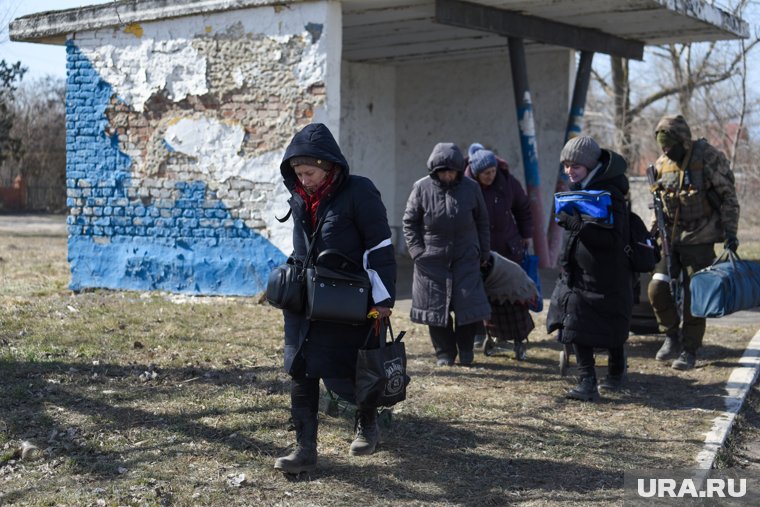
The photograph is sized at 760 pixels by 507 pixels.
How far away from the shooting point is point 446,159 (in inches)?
271

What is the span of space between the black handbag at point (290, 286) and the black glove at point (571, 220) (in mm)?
2078

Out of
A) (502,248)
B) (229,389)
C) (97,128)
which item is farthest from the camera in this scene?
(97,128)

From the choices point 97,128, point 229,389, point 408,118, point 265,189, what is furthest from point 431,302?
point 408,118

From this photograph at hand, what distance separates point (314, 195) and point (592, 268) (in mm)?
2297

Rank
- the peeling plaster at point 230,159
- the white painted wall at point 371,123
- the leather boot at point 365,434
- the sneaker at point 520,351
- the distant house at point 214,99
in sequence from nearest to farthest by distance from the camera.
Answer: the leather boot at point 365,434 → the sneaker at point 520,351 → the distant house at point 214,99 → the peeling plaster at point 230,159 → the white painted wall at point 371,123

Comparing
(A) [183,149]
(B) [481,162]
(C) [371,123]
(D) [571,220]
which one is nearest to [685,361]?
(D) [571,220]

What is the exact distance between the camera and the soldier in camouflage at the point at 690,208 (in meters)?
7.14

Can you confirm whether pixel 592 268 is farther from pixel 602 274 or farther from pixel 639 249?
pixel 639 249

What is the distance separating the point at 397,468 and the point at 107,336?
13.4 ft

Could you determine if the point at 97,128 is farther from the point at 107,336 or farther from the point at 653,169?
the point at 653,169

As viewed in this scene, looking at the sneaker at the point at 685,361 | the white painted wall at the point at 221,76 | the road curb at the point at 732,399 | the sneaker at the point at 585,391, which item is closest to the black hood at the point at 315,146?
the road curb at the point at 732,399

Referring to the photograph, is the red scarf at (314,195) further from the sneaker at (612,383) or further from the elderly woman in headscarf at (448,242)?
the sneaker at (612,383)

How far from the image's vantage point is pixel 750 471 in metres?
5.04

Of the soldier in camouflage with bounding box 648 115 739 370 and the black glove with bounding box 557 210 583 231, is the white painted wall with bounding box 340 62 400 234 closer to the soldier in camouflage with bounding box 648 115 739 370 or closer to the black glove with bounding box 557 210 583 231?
the soldier in camouflage with bounding box 648 115 739 370
